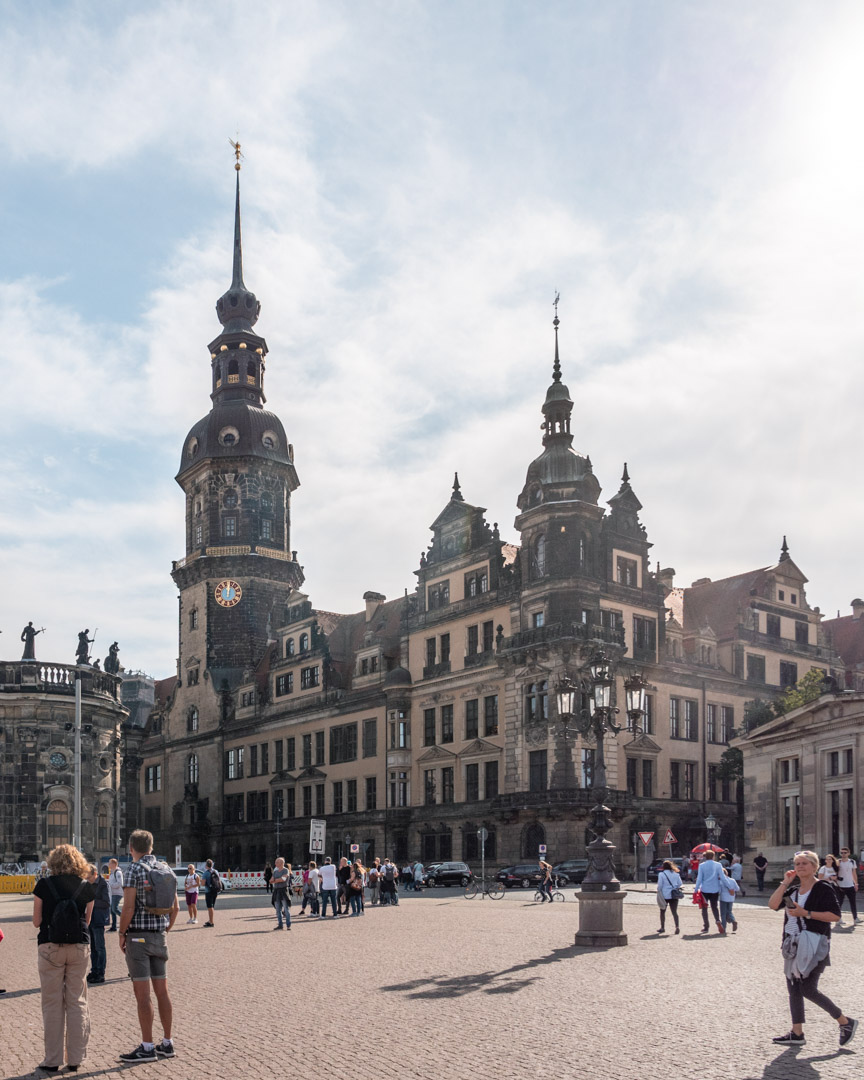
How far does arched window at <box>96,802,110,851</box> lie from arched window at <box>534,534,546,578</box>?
27590mm

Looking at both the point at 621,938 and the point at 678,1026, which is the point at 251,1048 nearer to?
the point at 678,1026

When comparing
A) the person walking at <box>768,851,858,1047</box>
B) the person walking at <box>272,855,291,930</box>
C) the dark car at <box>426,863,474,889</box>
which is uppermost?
the person walking at <box>768,851,858,1047</box>

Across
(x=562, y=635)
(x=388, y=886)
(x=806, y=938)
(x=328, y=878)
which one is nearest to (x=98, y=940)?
(x=806, y=938)

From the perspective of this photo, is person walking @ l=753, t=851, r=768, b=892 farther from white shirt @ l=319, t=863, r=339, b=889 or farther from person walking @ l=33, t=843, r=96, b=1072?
person walking @ l=33, t=843, r=96, b=1072

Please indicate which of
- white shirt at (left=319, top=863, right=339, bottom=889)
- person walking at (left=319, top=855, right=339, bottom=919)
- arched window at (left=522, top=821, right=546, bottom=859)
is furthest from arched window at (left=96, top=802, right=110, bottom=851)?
white shirt at (left=319, top=863, right=339, bottom=889)

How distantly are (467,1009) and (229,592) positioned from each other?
7343 cm

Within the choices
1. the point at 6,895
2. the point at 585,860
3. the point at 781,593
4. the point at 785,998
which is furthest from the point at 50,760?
the point at 785,998

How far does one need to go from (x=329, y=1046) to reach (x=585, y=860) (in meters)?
41.9

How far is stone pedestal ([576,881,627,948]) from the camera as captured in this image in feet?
73.3

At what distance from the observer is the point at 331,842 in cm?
7262

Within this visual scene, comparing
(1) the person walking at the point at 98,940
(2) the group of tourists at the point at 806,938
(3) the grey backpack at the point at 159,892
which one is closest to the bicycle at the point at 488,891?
(1) the person walking at the point at 98,940

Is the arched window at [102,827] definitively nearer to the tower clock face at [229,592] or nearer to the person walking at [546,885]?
the tower clock face at [229,592]

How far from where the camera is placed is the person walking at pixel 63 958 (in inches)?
435

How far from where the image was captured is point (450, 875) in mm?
54531
